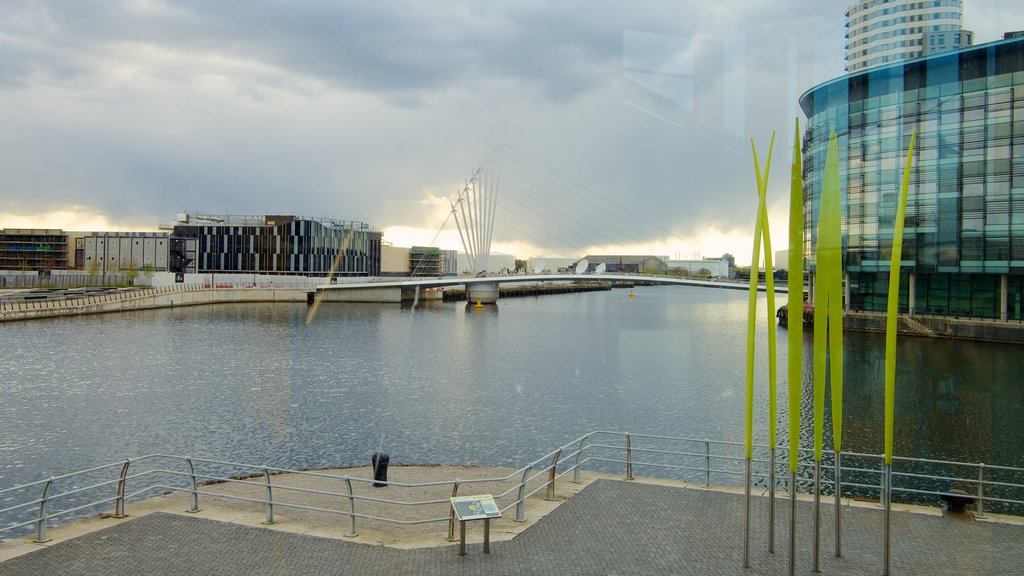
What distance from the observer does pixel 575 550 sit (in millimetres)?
6941

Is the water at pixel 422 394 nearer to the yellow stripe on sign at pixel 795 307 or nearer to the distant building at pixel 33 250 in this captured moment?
the yellow stripe on sign at pixel 795 307

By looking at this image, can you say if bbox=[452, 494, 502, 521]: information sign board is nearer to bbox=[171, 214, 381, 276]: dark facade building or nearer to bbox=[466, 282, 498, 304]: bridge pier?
bbox=[466, 282, 498, 304]: bridge pier

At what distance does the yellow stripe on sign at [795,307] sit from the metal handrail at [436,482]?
1.35 m

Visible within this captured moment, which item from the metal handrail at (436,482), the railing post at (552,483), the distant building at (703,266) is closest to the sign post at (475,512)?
the metal handrail at (436,482)

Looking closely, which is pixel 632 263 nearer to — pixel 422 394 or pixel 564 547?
pixel 422 394

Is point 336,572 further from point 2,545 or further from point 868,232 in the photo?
point 868,232

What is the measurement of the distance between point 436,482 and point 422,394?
12.7 m

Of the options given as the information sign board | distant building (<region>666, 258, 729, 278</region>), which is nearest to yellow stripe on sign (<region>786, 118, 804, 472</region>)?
the information sign board

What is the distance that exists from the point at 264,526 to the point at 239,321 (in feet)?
142

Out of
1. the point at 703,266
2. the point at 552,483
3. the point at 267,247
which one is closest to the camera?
the point at 552,483

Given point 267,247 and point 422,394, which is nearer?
point 422,394

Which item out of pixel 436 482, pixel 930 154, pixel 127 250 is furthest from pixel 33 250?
pixel 930 154

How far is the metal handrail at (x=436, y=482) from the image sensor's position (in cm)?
761

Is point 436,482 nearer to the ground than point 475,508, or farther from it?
nearer to the ground
